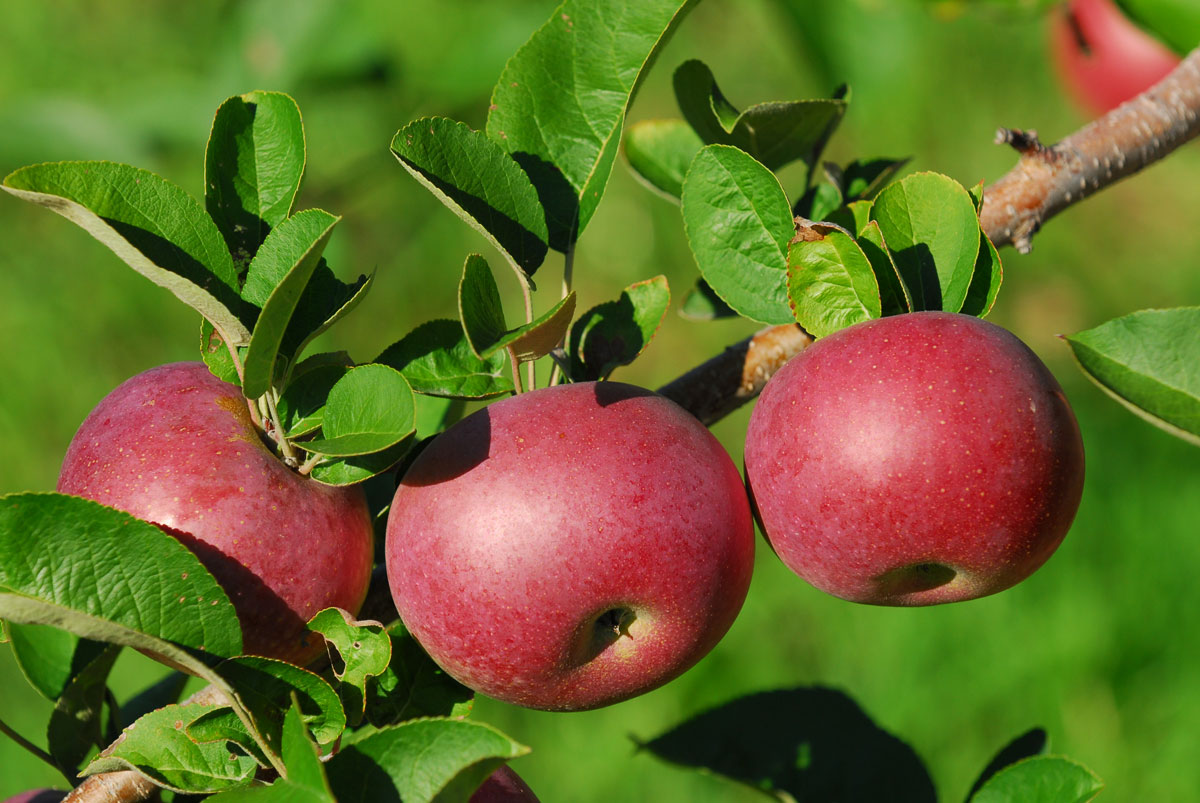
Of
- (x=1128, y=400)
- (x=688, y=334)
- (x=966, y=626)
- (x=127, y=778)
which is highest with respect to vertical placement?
(x=1128, y=400)

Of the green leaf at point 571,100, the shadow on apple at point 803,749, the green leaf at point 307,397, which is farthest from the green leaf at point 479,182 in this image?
the shadow on apple at point 803,749

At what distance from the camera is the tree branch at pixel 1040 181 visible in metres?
1.00

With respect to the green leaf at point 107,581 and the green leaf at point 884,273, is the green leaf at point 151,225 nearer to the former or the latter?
the green leaf at point 107,581

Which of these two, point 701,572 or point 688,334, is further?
point 688,334

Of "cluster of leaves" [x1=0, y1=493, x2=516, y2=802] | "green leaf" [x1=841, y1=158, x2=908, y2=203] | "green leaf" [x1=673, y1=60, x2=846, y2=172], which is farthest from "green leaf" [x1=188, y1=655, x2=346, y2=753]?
"green leaf" [x1=841, y1=158, x2=908, y2=203]

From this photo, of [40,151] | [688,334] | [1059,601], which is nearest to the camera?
[40,151]

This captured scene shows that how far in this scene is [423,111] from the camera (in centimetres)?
222

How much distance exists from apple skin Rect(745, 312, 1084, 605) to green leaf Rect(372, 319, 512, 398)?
212mm

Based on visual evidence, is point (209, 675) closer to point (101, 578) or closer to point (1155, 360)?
point (101, 578)

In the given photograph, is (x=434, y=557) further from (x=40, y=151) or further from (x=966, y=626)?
(x=966, y=626)

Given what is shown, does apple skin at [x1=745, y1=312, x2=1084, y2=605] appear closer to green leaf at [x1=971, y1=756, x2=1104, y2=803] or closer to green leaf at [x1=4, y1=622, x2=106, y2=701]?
green leaf at [x1=971, y1=756, x2=1104, y2=803]

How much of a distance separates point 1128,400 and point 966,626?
5.61ft

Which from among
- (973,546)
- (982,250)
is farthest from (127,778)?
(982,250)

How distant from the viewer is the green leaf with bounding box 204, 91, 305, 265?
2.69 feet
